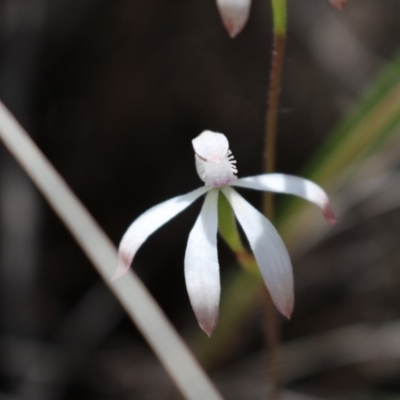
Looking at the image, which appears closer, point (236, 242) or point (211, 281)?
point (211, 281)

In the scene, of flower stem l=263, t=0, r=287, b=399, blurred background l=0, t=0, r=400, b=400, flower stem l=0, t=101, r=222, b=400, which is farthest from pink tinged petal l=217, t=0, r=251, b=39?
blurred background l=0, t=0, r=400, b=400

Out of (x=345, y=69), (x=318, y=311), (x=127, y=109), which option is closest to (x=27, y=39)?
(x=127, y=109)

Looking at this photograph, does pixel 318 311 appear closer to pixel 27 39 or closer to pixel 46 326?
pixel 46 326

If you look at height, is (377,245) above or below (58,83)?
below

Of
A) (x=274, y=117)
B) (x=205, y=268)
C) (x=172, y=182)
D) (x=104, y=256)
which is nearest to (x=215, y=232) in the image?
(x=205, y=268)

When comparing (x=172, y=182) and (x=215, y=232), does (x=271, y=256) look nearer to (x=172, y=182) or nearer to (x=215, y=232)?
(x=215, y=232)

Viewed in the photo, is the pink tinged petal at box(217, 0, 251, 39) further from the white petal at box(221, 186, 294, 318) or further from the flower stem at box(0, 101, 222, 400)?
the flower stem at box(0, 101, 222, 400)
